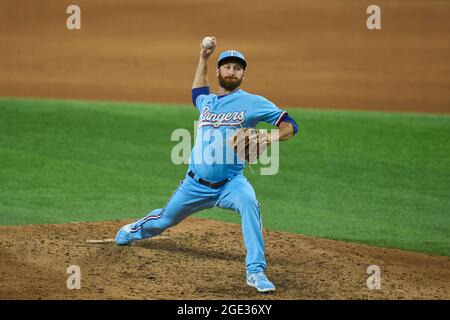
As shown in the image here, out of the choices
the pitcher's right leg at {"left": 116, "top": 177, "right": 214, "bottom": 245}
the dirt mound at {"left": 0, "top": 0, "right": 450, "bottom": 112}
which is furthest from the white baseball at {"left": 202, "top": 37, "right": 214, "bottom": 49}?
the dirt mound at {"left": 0, "top": 0, "right": 450, "bottom": 112}

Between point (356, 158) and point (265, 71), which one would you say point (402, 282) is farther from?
point (265, 71)

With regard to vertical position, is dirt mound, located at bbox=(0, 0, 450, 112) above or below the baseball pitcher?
above

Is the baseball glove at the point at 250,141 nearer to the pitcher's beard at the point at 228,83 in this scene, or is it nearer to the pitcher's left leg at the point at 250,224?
the pitcher's left leg at the point at 250,224

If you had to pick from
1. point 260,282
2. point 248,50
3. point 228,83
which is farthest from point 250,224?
point 248,50

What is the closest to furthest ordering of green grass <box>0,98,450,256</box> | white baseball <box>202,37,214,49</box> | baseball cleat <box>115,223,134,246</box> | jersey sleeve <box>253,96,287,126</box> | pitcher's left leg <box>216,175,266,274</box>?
pitcher's left leg <box>216,175,266,274</box>
jersey sleeve <box>253,96,287,126</box>
white baseball <box>202,37,214,49</box>
baseball cleat <box>115,223,134,246</box>
green grass <box>0,98,450,256</box>

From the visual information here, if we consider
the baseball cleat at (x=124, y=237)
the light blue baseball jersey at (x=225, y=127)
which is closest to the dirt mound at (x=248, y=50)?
the baseball cleat at (x=124, y=237)

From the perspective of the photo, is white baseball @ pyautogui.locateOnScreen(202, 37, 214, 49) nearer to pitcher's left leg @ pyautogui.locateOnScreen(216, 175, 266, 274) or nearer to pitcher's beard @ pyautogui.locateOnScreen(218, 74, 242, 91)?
pitcher's beard @ pyautogui.locateOnScreen(218, 74, 242, 91)

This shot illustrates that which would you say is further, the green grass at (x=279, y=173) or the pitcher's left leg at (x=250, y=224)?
the green grass at (x=279, y=173)
